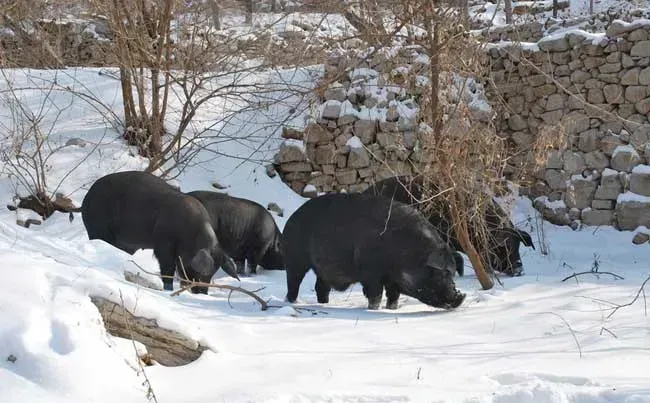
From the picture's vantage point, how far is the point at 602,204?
39.6ft

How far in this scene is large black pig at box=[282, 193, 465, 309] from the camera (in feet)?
24.1

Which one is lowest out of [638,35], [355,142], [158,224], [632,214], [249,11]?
[632,214]

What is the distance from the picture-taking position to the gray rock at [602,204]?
12023 millimetres

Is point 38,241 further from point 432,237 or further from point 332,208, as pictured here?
point 432,237

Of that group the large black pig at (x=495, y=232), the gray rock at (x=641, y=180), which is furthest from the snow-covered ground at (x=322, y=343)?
the gray rock at (x=641, y=180)

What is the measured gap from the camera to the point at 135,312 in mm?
4828

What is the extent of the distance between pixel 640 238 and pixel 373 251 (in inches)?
209

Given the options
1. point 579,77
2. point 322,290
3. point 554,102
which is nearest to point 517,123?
point 554,102

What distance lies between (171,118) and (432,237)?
816 centimetres

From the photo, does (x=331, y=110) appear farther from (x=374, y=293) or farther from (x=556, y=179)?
(x=374, y=293)

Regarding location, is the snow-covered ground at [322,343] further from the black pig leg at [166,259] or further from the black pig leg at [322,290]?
the black pig leg at [166,259]

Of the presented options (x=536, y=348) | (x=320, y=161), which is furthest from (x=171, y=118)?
(x=536, y=348)

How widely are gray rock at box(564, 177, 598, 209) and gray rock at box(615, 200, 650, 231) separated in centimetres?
47

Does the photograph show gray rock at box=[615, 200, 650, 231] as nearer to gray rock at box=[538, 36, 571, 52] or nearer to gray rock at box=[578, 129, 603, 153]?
gray rock at box=[578, 129, 603, 153]
